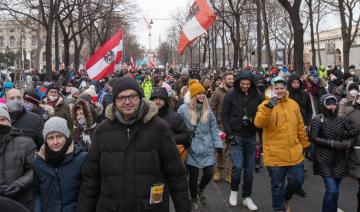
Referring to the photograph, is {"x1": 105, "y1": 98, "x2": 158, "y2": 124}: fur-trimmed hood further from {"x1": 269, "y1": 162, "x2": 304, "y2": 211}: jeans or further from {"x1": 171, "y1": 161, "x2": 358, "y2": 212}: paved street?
{"x1": 171, "y1": 161, "x2": 358, "y2": 212}: paved street

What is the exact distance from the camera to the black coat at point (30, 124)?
207 inches

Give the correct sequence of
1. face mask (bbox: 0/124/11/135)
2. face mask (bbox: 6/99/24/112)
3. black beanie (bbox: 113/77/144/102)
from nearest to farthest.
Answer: black beanie (bbox: 113/77/144/102)
face mask (bbox: 0/124/11/135)
face mask (bbox: 6/99/24/112)

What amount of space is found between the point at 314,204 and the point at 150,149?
4.25 meters

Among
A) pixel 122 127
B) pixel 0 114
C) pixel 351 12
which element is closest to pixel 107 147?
pixel 122 127

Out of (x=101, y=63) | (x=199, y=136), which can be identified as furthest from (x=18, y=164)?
(x=101, y=63)

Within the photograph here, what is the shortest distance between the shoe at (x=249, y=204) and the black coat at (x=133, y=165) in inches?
126

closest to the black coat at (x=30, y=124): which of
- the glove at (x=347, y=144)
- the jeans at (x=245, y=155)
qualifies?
the jeans at (x=245, y=155)

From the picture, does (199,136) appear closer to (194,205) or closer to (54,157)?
(194,205)

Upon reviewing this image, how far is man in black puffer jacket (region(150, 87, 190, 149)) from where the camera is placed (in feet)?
19.2

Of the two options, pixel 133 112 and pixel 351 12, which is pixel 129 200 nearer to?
pixel 133 112

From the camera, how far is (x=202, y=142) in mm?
6395

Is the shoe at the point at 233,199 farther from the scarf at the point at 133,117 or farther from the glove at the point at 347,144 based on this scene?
the scarf at the point at 133,117

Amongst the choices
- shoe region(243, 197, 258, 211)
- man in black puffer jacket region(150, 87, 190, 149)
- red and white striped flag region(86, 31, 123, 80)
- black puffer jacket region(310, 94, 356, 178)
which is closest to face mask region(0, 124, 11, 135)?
man in black puffer jacket region(150, 87, 190, 149)

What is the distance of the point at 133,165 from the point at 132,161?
0.03 metres
